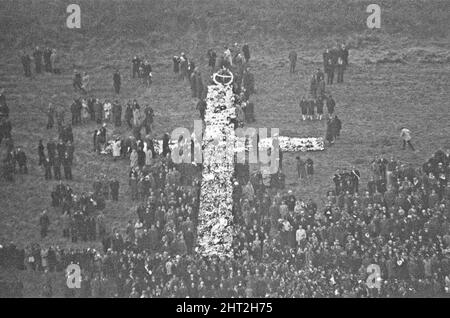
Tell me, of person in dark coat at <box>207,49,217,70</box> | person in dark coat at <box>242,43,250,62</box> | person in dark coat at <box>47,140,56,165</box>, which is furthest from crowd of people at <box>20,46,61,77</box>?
person in dark coat at <box>242,43,250,62</box>

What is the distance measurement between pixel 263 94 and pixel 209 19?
5675 millimetres

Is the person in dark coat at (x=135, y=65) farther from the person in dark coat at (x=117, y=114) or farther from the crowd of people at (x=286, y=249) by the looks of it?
the crowd of people at (x=286, y=249)

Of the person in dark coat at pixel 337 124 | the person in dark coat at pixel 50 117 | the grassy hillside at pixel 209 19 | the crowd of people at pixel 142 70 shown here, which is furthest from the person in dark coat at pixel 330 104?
the person in dark coat at pixel 50 117

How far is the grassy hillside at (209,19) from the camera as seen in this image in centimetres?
5125

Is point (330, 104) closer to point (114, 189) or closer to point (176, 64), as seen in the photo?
point (176, 64)

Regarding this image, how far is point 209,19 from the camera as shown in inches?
2044

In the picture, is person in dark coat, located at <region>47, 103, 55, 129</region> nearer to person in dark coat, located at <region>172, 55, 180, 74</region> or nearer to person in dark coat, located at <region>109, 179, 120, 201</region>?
person in dark coat, located at <region>109, 179, 120, 201</region>

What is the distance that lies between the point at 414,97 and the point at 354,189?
7.38m

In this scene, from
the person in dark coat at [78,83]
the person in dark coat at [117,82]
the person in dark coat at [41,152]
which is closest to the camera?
the person in dark coat at [41,152]

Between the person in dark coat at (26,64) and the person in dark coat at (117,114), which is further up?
the person in dark coat at (26,64)

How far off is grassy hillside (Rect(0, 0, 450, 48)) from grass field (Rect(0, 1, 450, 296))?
10cm

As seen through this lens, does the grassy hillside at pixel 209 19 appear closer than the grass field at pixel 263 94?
No

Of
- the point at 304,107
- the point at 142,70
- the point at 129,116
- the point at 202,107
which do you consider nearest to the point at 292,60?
the point at 304,107

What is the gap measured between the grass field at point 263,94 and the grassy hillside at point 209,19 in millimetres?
95
